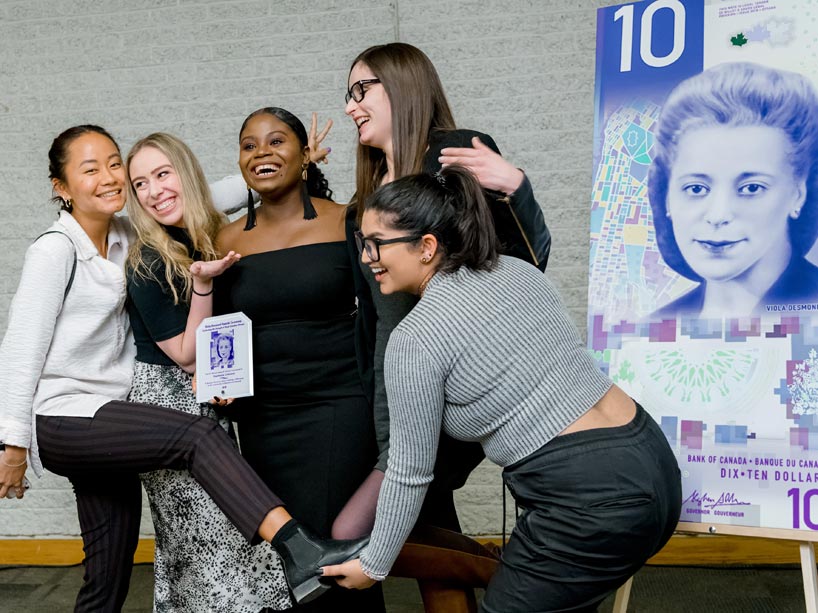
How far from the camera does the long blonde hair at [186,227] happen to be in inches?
88.7

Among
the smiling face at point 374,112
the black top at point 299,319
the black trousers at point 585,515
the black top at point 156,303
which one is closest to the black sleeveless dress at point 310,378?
the black top at point 299,319

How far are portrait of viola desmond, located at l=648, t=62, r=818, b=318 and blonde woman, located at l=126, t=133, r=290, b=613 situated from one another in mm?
1154

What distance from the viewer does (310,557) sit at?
1871 millimetres

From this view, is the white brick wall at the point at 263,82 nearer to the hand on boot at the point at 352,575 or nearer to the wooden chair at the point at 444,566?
the wooden chair at the point at 444,566

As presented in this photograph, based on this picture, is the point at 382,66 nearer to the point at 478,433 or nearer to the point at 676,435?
the point at 478,433

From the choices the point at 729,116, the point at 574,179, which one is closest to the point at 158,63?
the point at 574,179

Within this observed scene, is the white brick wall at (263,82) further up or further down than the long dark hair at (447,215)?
further up

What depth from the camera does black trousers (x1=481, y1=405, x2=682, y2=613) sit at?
155 centimetres

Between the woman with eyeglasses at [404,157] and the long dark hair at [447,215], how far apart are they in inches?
6.7

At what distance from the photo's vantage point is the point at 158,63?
12.2 ft

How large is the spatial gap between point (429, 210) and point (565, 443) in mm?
495

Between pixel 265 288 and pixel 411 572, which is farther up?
pixel 265 288

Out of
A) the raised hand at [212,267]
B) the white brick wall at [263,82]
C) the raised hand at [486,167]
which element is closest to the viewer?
the raised hand at [486,167]

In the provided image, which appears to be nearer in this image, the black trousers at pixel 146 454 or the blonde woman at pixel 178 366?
the black trousers at pixel 146 454
